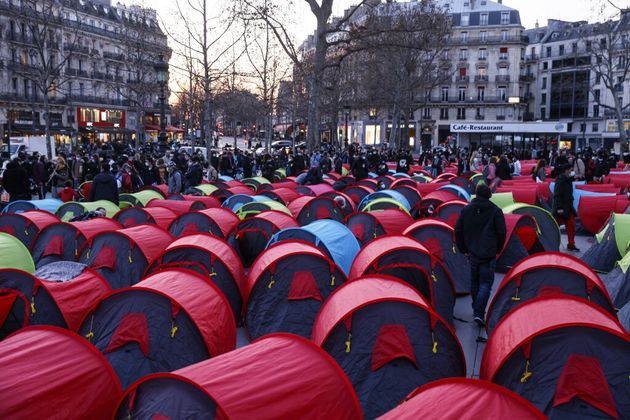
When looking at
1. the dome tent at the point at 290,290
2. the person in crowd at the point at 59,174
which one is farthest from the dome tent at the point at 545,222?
the person in crowd at the point at 59,174

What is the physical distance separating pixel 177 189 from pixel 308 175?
13.1ft

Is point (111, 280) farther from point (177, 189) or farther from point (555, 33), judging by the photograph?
point (555, 33)

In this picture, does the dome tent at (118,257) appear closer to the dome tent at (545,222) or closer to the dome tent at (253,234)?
the dome tent at (253,234)

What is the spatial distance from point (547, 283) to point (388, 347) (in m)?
2.68

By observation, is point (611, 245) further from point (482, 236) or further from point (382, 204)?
point (382, 204)

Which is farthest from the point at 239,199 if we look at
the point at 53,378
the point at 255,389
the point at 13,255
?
the point at 255,389

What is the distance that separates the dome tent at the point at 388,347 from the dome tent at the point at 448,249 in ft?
12.4

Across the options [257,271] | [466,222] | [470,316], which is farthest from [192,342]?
[470,316]

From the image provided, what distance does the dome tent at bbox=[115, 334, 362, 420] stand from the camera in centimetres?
400

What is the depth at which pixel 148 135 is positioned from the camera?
232ft

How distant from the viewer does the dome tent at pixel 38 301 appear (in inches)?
261

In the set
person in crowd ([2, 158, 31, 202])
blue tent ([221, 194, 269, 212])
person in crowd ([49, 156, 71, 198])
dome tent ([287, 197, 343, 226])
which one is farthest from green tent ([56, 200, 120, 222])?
person in crowd ([49, 156, 71, 198])

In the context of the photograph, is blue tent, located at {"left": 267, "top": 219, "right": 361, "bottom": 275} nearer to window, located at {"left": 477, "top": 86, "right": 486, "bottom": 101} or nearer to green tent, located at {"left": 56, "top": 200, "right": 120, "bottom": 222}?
green tent, located at {"left": 56, "top": 200, "right": 120, "bottom": 222}

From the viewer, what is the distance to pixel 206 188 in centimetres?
1642
